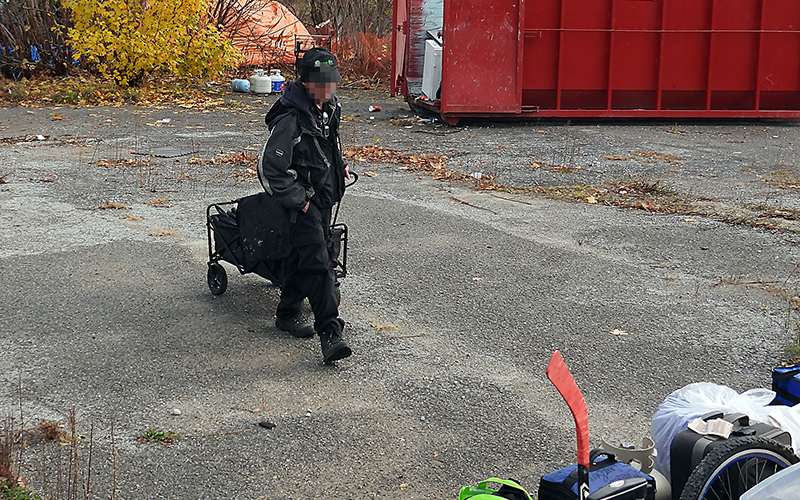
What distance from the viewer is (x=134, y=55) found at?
18.4m

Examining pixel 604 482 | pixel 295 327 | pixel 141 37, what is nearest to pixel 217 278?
pixel 295 327

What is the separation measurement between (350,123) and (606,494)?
12.9m

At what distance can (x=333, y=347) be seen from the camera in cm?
455

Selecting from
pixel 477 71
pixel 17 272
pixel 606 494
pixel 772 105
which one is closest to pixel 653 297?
pixel 606 494

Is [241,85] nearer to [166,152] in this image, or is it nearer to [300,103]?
[166,152]

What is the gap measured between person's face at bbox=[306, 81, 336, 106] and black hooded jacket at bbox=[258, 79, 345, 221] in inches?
1.9

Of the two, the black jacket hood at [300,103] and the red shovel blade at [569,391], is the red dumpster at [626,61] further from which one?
the red shovel blade at [569,391]

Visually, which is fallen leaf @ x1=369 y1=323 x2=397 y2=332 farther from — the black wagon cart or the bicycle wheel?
the bicycle wheel

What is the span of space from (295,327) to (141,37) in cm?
1525

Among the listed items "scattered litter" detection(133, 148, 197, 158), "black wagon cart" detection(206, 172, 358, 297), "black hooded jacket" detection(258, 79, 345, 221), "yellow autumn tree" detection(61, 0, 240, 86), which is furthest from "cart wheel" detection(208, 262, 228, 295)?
"yellow autumn tree" detection(61, 0, 240, 86)

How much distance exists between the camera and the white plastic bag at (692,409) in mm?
3008

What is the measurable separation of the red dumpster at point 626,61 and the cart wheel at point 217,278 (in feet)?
30.3

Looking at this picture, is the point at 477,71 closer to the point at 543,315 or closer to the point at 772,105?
the point at 772,105

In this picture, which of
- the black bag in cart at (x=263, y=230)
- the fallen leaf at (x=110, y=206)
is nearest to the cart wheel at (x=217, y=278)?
the black bag in cart at (x=263, y=230)
